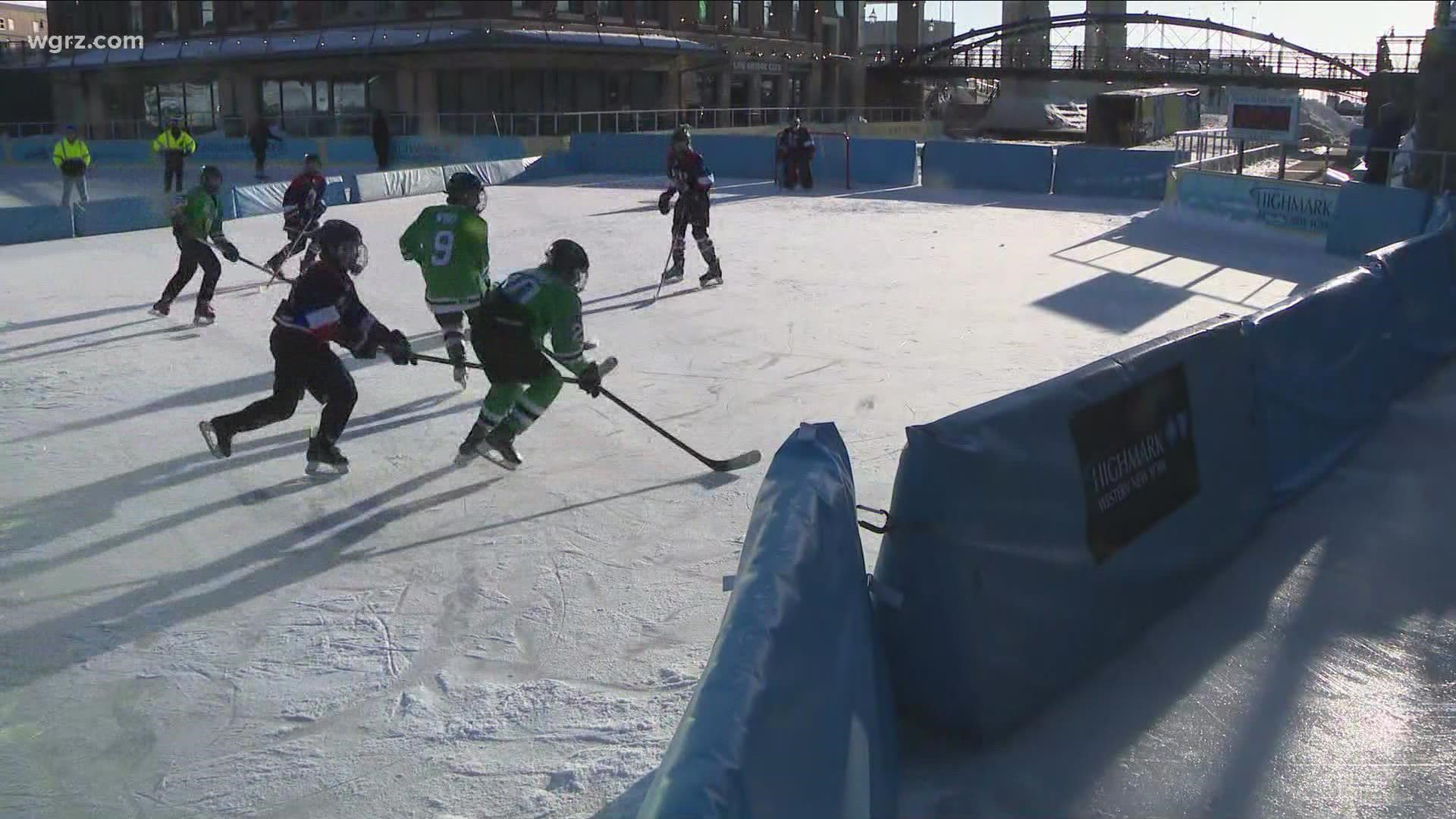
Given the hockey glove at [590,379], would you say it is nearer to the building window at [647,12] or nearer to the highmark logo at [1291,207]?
the highmark logo at [1291,207]

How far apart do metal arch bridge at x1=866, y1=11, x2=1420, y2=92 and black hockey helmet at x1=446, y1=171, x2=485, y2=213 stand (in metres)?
45.5

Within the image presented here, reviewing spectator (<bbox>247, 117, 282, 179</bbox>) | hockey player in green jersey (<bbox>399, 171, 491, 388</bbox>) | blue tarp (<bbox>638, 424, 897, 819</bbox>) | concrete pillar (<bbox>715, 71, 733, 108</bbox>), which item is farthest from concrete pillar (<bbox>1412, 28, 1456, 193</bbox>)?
concrete pillar (<bbox>715, 71, 733, 108</bbox>)

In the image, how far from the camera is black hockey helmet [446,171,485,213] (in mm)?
8234

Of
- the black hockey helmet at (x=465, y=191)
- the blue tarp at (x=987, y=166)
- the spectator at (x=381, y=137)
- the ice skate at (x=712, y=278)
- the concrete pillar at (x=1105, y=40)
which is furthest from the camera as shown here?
the concrete pillar at (x=1105, y=40)

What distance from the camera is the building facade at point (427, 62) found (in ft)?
127

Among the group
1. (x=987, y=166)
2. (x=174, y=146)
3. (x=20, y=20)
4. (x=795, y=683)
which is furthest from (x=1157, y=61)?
(x=20, y=20)

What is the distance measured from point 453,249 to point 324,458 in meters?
2.05

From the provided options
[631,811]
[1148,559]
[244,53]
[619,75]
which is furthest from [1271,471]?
[244,53]

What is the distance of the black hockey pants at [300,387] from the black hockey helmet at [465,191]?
1802 millimetres

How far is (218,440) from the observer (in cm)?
702

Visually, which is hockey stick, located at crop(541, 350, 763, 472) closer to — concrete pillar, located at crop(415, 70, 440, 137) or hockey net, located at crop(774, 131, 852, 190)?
hockey net, located at crop(774, 131, 852, 190)

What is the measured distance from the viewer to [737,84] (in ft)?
160

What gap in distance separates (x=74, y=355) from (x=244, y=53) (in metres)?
35.5

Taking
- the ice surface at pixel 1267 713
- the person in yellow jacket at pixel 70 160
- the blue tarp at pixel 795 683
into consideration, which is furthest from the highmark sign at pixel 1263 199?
the person in yellow jacket at pixel 70 160
